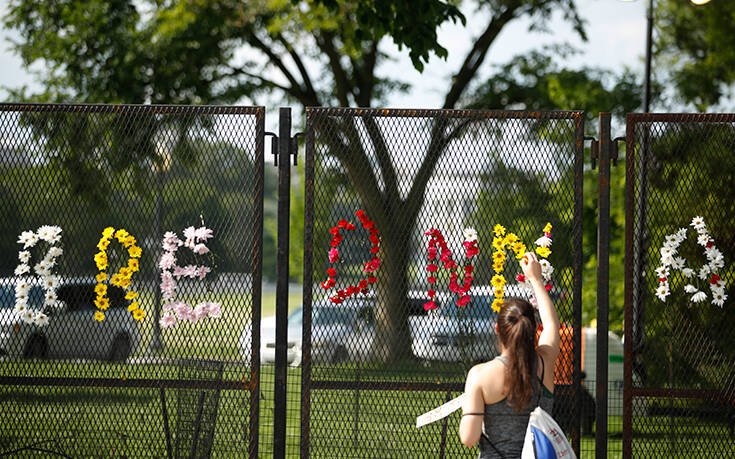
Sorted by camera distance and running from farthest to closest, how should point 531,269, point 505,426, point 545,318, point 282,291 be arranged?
1. point 282,291
2. point 531,269
3. point 545,318
4. point 505,426

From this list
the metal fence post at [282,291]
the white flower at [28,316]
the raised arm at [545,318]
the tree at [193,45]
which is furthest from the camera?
the tree at [193,45]

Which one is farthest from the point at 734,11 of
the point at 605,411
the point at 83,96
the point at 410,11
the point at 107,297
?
the point at 107,297

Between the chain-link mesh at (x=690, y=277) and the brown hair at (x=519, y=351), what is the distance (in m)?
1.78

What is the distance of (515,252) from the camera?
5023mm

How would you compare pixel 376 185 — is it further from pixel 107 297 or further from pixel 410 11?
pixel 410 11

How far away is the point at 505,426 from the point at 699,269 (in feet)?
7.61

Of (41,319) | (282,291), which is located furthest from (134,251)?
(282,291)

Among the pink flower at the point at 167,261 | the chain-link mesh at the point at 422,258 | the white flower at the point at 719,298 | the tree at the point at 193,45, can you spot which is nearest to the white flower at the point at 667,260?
the white flower at the point at 719,298

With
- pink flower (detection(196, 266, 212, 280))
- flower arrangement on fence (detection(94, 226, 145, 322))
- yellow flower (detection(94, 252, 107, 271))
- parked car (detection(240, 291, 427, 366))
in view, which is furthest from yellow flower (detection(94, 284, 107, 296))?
parked car (detection(240, 291, 427, 366))

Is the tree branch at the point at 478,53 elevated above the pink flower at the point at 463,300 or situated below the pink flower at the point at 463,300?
above

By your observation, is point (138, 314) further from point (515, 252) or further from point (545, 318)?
point (545, 318)

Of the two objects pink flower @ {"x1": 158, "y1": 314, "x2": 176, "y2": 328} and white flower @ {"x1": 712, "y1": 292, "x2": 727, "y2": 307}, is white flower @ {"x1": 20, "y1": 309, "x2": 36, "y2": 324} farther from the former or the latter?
white flower @ {"x1": 712, "y1": 292, "x2": 727, "y2": 307}

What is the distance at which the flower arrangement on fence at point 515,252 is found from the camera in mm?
4992

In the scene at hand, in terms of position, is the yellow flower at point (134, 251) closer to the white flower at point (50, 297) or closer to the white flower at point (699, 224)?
the white flower at point (50, 297)
